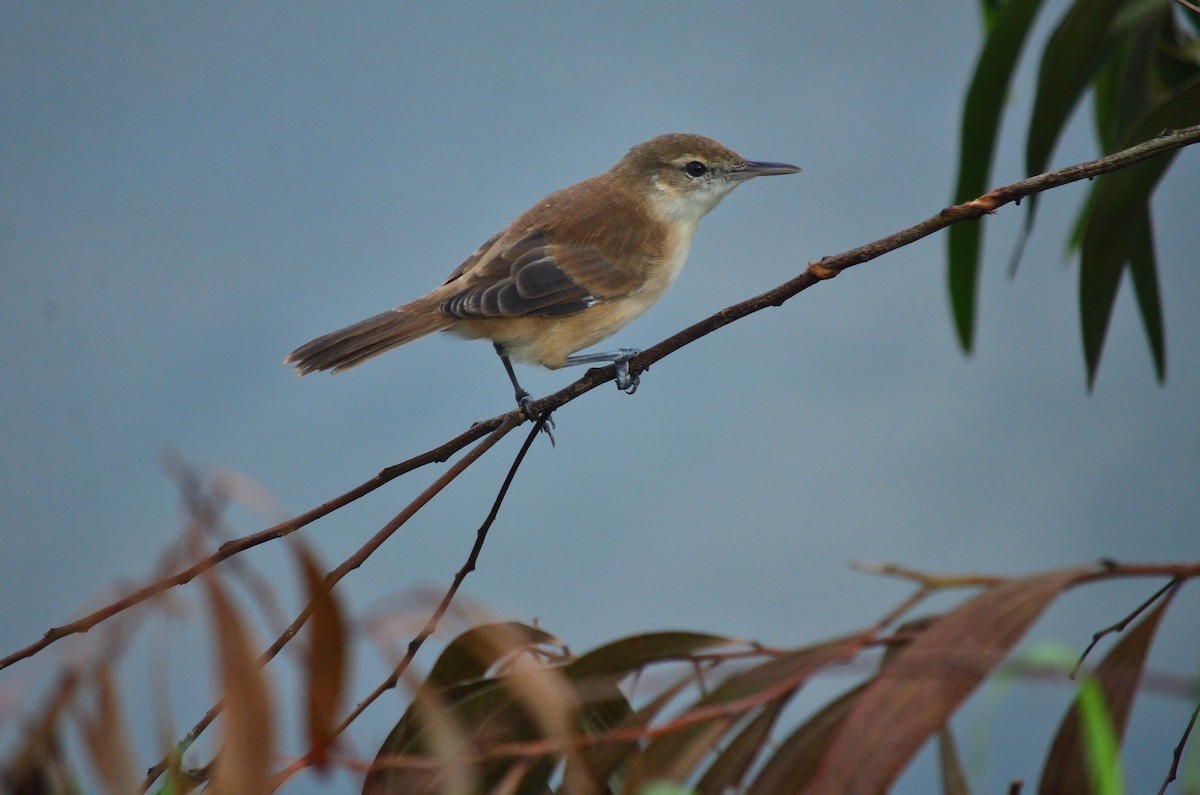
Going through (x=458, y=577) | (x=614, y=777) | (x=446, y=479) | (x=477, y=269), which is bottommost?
(x=614, y=777)

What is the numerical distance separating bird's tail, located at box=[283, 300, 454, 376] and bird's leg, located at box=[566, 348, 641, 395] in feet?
0.89

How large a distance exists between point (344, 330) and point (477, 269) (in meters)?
0.36

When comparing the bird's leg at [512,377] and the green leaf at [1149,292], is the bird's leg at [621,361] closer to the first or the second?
the bird's leg at [512,377]

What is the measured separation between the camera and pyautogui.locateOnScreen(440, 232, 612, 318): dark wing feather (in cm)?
222

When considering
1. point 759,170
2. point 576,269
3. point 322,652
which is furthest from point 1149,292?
point 322,652

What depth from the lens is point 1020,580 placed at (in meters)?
0.91

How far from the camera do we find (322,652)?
2.56 ft

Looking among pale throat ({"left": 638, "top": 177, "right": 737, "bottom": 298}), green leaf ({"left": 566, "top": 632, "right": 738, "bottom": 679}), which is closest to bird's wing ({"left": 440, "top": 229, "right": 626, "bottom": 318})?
pale throat ({"left": 638, "top": 177, "right": 737, "bottom": 298})

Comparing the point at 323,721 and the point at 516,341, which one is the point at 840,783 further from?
the point at 516,341

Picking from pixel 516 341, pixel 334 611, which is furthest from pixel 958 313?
pixel 334 611

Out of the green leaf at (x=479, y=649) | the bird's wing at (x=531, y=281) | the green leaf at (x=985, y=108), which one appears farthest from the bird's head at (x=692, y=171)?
the green leaf at (x=479, y=649)

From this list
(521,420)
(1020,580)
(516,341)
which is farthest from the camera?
(516,341)

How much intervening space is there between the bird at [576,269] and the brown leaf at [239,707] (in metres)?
1.12

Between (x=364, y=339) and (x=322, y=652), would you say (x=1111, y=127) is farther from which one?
(x=322, y=652)
